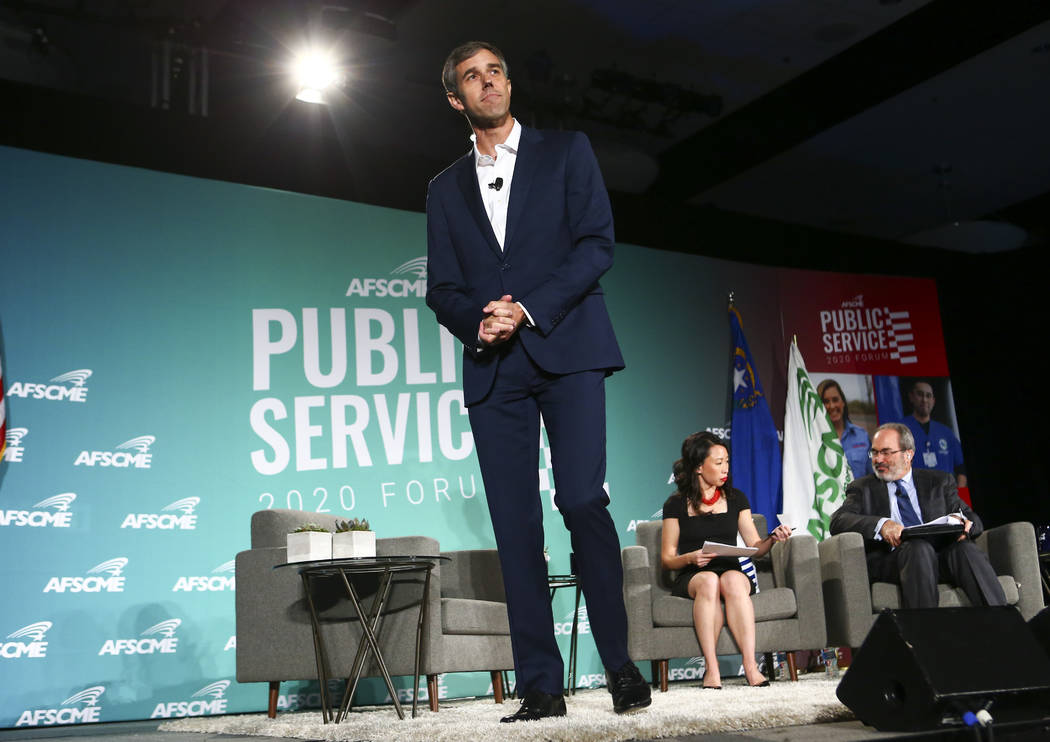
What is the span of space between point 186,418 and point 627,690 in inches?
134

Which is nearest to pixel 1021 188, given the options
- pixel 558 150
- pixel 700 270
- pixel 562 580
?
pixel 700 270

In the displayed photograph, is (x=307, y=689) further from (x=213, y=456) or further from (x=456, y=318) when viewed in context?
(x=456, y=318)

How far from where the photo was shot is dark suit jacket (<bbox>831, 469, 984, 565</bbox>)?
14.4ft

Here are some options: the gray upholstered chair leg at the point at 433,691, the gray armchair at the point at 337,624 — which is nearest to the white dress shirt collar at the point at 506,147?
the gray armchair at the point at 337,624

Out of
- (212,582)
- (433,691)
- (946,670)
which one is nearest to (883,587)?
(433,691)

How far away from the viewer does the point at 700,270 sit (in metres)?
7.00

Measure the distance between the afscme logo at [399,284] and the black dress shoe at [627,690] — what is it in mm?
3710

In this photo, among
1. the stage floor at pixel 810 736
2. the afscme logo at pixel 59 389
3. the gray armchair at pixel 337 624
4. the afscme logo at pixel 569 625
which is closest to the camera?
the stage floor at pixel 810 736

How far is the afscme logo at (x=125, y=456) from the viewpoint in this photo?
468cm

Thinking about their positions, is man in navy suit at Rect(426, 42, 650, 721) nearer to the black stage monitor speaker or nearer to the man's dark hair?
the man's dark hair

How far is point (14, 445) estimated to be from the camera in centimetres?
457

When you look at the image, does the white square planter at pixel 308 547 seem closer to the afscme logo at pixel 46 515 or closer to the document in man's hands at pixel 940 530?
the afscme logo at pixel 46 515

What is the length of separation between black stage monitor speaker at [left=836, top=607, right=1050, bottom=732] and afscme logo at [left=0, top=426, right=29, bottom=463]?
3941 millimetres

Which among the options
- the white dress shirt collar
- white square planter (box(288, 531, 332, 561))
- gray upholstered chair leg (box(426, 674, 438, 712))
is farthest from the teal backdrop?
the white dress shirt collar
